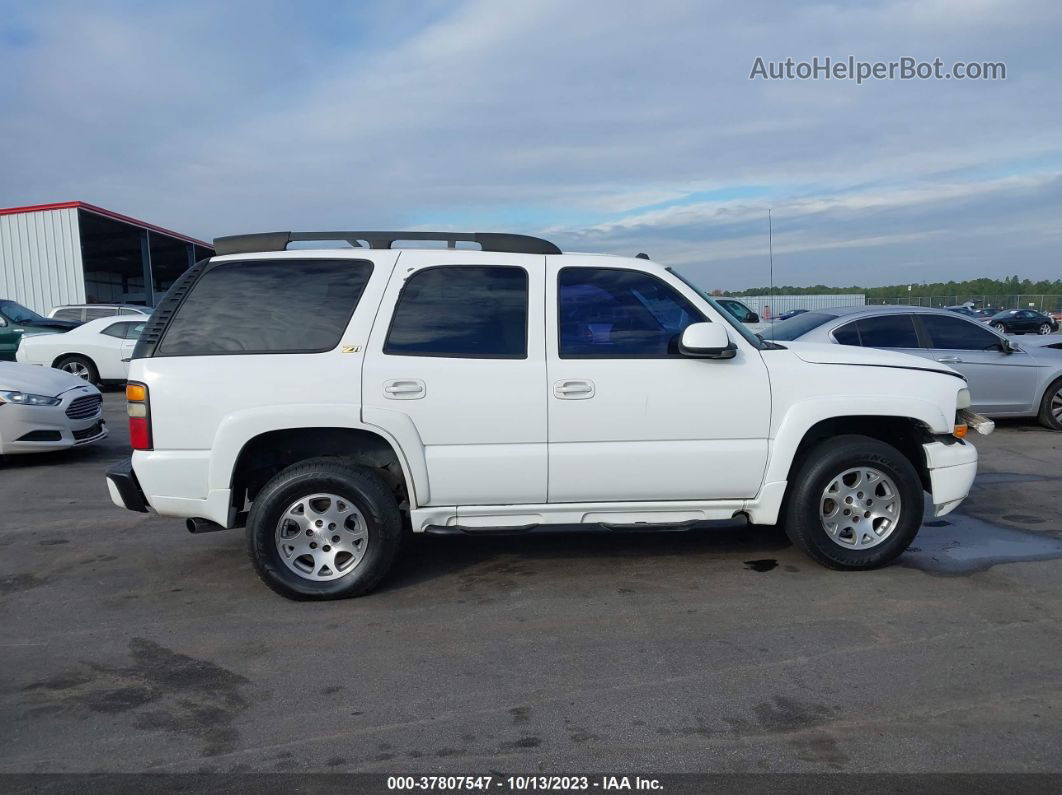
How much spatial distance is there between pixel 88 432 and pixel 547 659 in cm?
735

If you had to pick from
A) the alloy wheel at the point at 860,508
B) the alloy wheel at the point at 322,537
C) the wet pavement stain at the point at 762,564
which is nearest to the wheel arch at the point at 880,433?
the alloy wheel at the point at 860,508

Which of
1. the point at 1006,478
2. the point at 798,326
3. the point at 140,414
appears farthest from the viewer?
the point at 798,326

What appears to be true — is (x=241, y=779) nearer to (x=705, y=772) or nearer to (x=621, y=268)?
(x=705, y=772)

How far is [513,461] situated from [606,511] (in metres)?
0.64

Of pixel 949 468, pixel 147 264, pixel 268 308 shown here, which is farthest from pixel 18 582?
pixel 147 264

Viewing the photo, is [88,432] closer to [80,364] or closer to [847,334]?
[80,364]

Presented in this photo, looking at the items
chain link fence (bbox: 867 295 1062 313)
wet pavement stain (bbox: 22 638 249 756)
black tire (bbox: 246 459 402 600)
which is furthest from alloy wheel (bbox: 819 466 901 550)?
chain link fence (bbox: 867 295 1062 313)

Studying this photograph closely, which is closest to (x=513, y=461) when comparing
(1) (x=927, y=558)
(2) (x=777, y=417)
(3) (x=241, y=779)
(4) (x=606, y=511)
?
(4) (x=606, y=511)

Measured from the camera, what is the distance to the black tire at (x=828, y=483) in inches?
205

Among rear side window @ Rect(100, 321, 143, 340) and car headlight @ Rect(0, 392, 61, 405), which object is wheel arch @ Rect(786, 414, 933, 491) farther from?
rear side window @ Rect(100, 321, 143, 340)

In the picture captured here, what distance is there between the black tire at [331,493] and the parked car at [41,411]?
5.30 meters

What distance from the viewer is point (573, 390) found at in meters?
4.97

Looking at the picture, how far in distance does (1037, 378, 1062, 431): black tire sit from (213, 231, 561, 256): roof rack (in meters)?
8.38

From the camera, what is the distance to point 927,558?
5.70 metres
